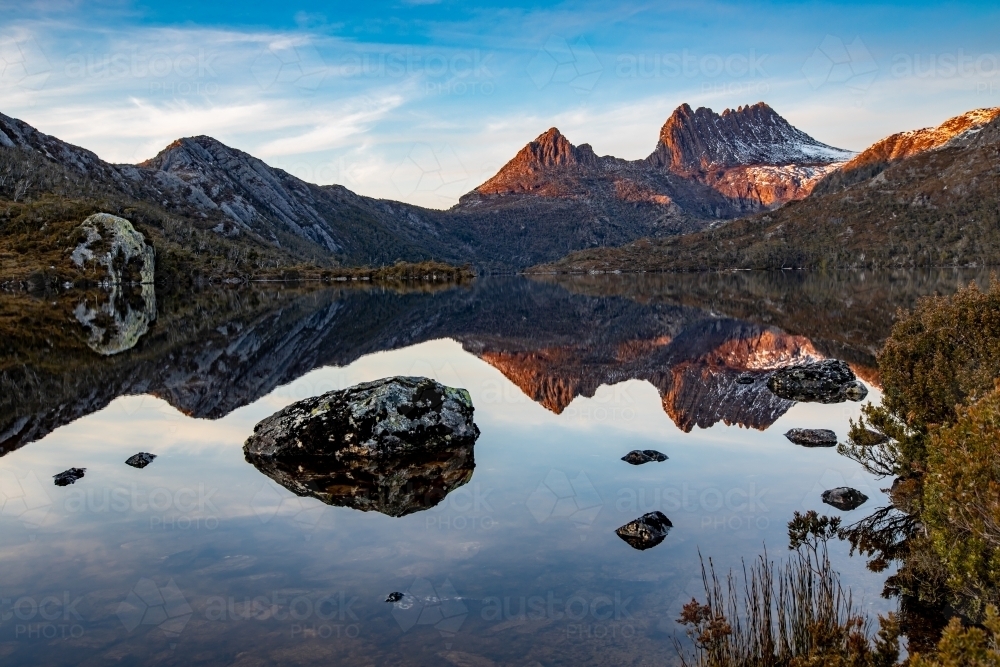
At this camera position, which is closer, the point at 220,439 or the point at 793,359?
the point at 220,439

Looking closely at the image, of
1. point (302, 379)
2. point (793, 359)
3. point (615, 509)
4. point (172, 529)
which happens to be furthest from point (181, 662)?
point (793, 359)

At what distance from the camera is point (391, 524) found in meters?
13.9

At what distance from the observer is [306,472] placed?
58.1 ft

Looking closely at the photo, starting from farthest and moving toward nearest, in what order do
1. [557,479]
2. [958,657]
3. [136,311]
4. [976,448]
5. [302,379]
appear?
[136,311]
[302,379]
[557,479]
[976,448]
[958,657]

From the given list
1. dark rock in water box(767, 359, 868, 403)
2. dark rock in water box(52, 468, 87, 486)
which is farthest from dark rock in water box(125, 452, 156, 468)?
dark rock in water box(767, 359, 868, 403)

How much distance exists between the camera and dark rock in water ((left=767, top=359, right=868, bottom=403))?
26438 millimetres

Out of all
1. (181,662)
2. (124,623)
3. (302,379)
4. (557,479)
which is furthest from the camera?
(302,379)

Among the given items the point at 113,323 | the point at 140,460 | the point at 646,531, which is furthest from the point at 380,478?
the point at 113,323

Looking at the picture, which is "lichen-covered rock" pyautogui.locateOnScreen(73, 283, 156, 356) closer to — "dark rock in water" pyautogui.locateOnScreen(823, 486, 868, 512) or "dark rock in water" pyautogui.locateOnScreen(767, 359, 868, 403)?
"dark rock in water" pyautogui.locateOnScreen(767, 359, 868, 403)

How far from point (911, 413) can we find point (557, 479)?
25.5ft

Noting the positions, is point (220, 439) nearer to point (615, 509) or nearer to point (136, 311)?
point (615, 509)

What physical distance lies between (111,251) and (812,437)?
168 meters

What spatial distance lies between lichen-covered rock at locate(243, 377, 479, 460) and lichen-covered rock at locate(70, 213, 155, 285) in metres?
148

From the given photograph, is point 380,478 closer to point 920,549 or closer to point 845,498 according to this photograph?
point 845,498
